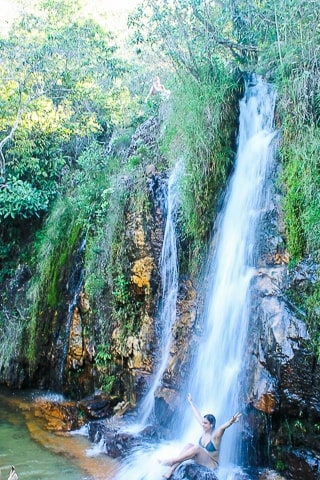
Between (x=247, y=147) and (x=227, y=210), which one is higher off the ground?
(x=247, y=147)

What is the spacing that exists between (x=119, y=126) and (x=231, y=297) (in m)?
6.73

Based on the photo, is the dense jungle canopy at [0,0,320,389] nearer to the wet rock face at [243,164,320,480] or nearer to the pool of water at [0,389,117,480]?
the wet rock face at [243,164,320,480]

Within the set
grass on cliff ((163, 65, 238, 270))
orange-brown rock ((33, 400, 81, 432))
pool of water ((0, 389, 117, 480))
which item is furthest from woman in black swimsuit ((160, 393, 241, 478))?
grass on cliff ((163, 65, 238, 270))

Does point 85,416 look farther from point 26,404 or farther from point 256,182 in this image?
point 256,182

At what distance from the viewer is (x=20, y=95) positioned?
9453 millimetres

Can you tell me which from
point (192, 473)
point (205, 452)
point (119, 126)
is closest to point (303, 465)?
point (205, 452)

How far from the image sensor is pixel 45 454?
545cm

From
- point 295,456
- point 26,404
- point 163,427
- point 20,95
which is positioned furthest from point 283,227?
point 20,95

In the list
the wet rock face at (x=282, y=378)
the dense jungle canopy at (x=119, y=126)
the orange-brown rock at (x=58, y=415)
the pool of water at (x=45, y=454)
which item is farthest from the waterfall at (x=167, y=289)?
the wet rock face at (x=282, y=378)

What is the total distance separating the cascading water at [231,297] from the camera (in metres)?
5.11

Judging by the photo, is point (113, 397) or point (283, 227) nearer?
point (283, 227)

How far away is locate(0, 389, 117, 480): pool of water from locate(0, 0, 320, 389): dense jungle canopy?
156 cm

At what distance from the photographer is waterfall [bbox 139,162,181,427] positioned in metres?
6.26

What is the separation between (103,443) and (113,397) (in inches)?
46.7
